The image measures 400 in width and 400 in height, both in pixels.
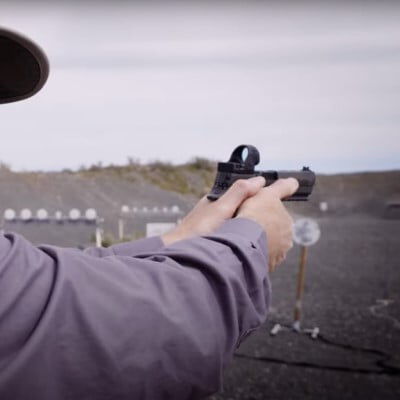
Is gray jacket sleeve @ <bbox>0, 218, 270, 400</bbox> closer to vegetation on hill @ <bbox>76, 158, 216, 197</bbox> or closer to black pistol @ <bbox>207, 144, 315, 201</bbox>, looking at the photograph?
black pistol @ <bbox>207, 144, 315, 201</bbox>

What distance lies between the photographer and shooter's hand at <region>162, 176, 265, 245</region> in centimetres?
111

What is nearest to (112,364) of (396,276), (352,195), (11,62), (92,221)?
(11,62)

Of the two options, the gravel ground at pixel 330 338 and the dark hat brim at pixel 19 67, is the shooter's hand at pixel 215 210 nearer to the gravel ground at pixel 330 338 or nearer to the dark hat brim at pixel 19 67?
the dark hat brim at pixel 19 67

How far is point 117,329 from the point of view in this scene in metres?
0.68

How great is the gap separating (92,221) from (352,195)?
5936 millimetres

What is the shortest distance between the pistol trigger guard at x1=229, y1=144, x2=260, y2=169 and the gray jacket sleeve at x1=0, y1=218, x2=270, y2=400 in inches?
19.6

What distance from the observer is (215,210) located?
1.19 meters

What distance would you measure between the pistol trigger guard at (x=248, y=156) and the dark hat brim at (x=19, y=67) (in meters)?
0.52

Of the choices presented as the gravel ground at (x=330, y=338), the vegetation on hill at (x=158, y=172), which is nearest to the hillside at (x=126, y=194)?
the vegetation on hill at (x=158, y=172)

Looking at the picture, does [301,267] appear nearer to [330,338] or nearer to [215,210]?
[330,338]

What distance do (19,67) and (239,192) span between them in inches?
19.9

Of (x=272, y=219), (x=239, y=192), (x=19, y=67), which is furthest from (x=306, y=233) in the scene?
(x=19, y=67)

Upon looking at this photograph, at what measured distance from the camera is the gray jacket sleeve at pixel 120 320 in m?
0.65

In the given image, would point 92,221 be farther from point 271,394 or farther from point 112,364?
point 112,364
